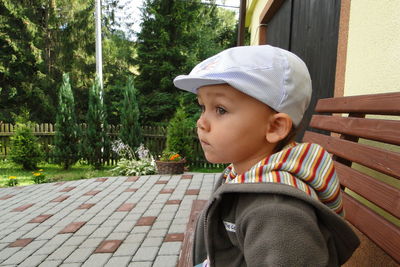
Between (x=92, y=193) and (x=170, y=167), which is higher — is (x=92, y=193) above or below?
below

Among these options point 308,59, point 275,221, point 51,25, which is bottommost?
point 275,221

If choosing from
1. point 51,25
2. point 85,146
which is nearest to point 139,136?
point 85,146

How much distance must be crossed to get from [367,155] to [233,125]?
69 cm

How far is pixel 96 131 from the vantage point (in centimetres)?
1010

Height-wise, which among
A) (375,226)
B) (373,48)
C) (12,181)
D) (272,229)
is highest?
(373,48)

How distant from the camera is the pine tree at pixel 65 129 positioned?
976 cm

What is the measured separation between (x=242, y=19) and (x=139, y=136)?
558cm

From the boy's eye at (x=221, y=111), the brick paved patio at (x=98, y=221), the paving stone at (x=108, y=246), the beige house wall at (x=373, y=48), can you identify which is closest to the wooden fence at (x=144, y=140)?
the brick paved patio at (x=98, y=221)

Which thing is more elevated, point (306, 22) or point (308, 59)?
point (306, 22)

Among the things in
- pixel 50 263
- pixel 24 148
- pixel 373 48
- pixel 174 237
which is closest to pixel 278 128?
pixel 373 48

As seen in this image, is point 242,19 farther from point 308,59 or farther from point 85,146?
point 85,146

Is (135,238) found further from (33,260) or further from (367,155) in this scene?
(367,155)

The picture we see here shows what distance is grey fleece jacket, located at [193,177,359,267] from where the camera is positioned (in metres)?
0.76

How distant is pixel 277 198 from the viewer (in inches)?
32.6
